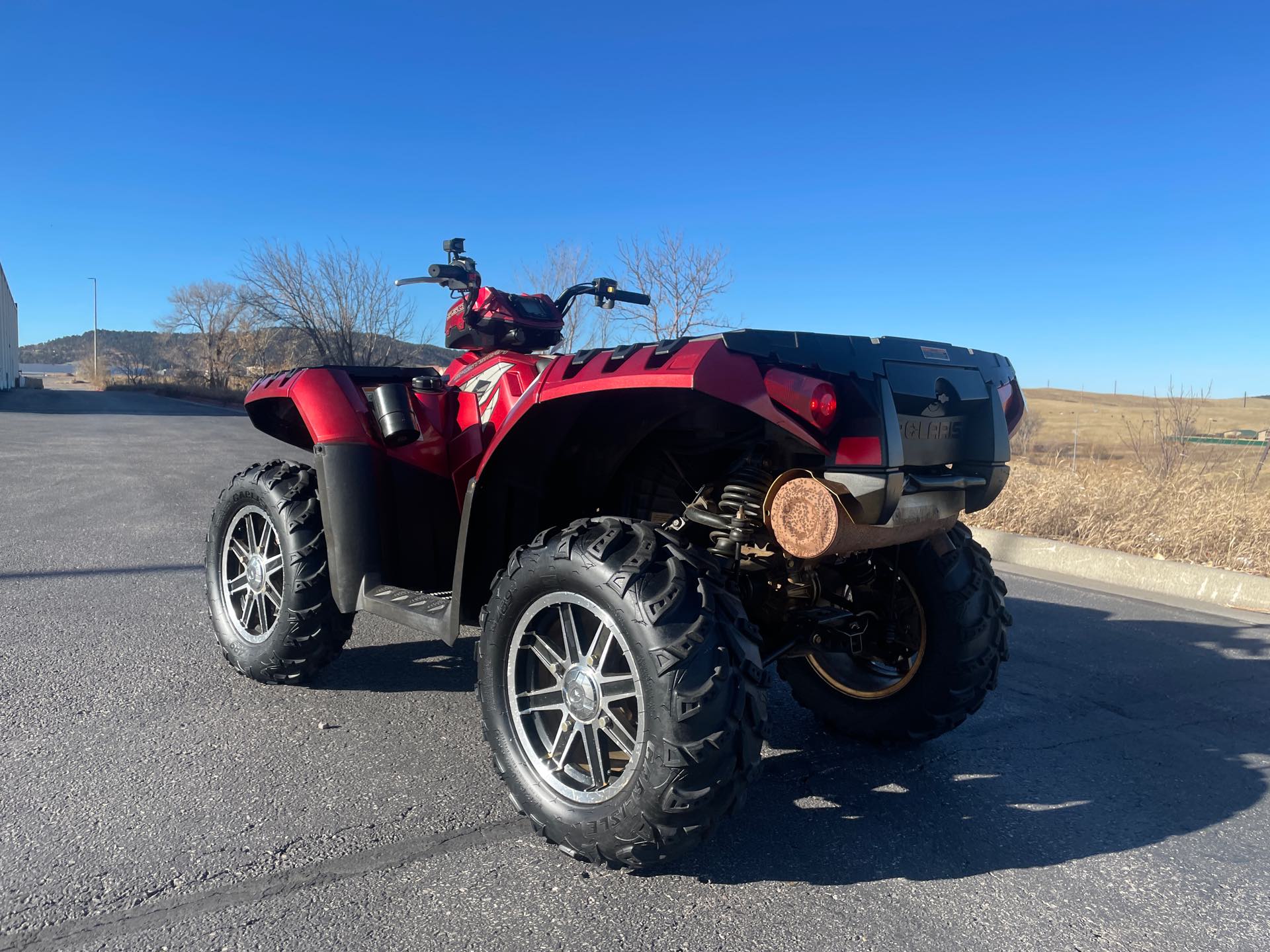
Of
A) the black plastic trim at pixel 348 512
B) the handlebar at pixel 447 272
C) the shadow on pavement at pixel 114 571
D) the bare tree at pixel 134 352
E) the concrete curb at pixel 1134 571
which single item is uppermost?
the bare tree at pixel 134 352

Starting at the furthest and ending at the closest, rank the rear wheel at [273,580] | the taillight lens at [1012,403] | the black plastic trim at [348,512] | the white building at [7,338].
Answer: the white building at [7,338]
the rear wheel at [273,580]
the black plastic trim at [348,512]
the taillight lens at [1012,403]

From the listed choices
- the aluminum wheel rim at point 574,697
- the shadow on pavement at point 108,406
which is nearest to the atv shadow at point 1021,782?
the aluminum wheel rim at point 574,697

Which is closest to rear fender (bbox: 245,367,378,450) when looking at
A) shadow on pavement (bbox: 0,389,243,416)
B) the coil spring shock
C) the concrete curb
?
the coil spring shock

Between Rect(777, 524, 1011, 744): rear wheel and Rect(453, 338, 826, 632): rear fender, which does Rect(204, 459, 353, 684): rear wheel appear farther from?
Rect(777, 524, 1011, 744): rear wheel

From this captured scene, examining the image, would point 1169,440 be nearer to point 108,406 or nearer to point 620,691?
point 620,691

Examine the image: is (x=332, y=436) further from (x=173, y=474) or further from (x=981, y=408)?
(x=173, y=474)

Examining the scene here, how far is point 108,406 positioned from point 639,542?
37.5m

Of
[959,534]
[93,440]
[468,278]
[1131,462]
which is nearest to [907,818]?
[959,534]

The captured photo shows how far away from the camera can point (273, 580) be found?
13.2ft

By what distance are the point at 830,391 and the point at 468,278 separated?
258 centimetres

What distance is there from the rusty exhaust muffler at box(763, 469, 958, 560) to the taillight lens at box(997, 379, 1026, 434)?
33.0 inches

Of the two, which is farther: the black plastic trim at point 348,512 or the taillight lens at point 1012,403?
the black plastic trim at point 348,512

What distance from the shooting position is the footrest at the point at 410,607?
3.22 m

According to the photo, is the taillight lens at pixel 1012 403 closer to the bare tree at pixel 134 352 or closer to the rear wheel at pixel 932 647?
the rear wheel at pixel 932 647
